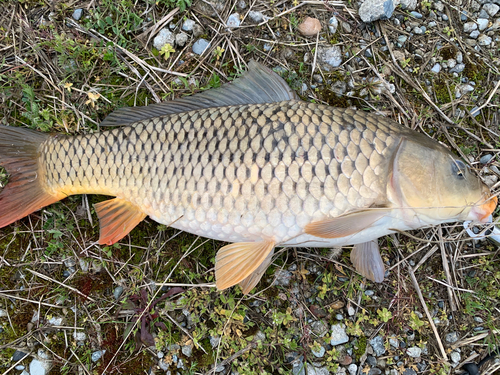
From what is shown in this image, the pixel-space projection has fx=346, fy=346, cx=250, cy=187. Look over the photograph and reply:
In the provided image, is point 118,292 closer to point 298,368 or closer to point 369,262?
point 298,368

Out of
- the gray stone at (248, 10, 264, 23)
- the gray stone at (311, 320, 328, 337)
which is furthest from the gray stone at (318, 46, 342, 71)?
the gray stone at (311, 320, 328, 337)

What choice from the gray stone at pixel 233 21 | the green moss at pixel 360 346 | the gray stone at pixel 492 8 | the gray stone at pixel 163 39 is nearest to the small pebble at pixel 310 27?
the gray stone at pixel 233 21

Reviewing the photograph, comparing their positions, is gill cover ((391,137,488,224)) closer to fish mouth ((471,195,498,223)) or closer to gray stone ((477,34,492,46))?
fish mouth ((471,195,498,223))

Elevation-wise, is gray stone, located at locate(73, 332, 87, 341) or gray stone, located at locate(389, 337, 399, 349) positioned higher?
gray stone, located at locate(73, 332, 87, 341)

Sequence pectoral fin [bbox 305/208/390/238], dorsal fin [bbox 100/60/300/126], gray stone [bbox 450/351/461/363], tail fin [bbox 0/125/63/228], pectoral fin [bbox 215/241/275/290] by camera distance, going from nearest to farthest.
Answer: pectoral fin [bbox 305/208/390/238], pectoral fin [bbox 215/241/275/290], dorsal fin [bbox 100/60/300/126], tail fin [bbox 0/125/63/228], gray stone [bbox 450/351/461/363]

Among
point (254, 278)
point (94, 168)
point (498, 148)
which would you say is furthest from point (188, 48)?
point (498, 148)

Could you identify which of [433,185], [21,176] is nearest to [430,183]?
[433,185]
